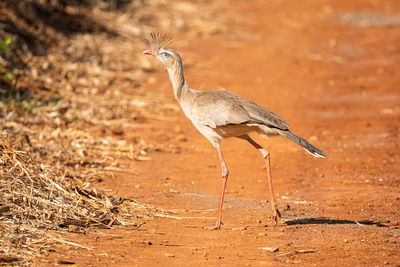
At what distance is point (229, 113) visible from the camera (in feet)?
15.6

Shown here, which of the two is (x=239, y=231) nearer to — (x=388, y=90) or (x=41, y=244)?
(x=41, y=244)

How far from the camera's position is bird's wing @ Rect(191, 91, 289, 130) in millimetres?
4719

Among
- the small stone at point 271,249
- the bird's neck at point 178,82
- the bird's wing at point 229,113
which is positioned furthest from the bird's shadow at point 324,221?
the bird's neck at point 178,82

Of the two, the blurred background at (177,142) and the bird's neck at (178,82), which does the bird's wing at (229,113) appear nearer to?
the bird's neck at (178,82)

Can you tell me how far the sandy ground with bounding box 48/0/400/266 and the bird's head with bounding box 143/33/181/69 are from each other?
1283 mm

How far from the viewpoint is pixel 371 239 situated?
443 centimetres

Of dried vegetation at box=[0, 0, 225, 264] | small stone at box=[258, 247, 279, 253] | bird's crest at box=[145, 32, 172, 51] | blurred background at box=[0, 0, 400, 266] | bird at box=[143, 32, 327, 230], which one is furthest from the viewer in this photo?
bird's crest at box=[145, 32, 172, 51]

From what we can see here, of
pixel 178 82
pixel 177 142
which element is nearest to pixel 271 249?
pixel 178 82

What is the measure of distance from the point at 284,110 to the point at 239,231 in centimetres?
451

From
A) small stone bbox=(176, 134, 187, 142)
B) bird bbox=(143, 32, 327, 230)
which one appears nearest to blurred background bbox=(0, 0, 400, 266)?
small stone bbox=(176, 134, 187, 142)

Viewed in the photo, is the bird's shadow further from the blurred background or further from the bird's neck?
the bird's neck

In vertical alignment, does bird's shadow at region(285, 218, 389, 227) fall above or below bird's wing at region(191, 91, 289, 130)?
below

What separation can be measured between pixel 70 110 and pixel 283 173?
3.36 metres

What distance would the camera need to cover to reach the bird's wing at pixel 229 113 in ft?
15.5
